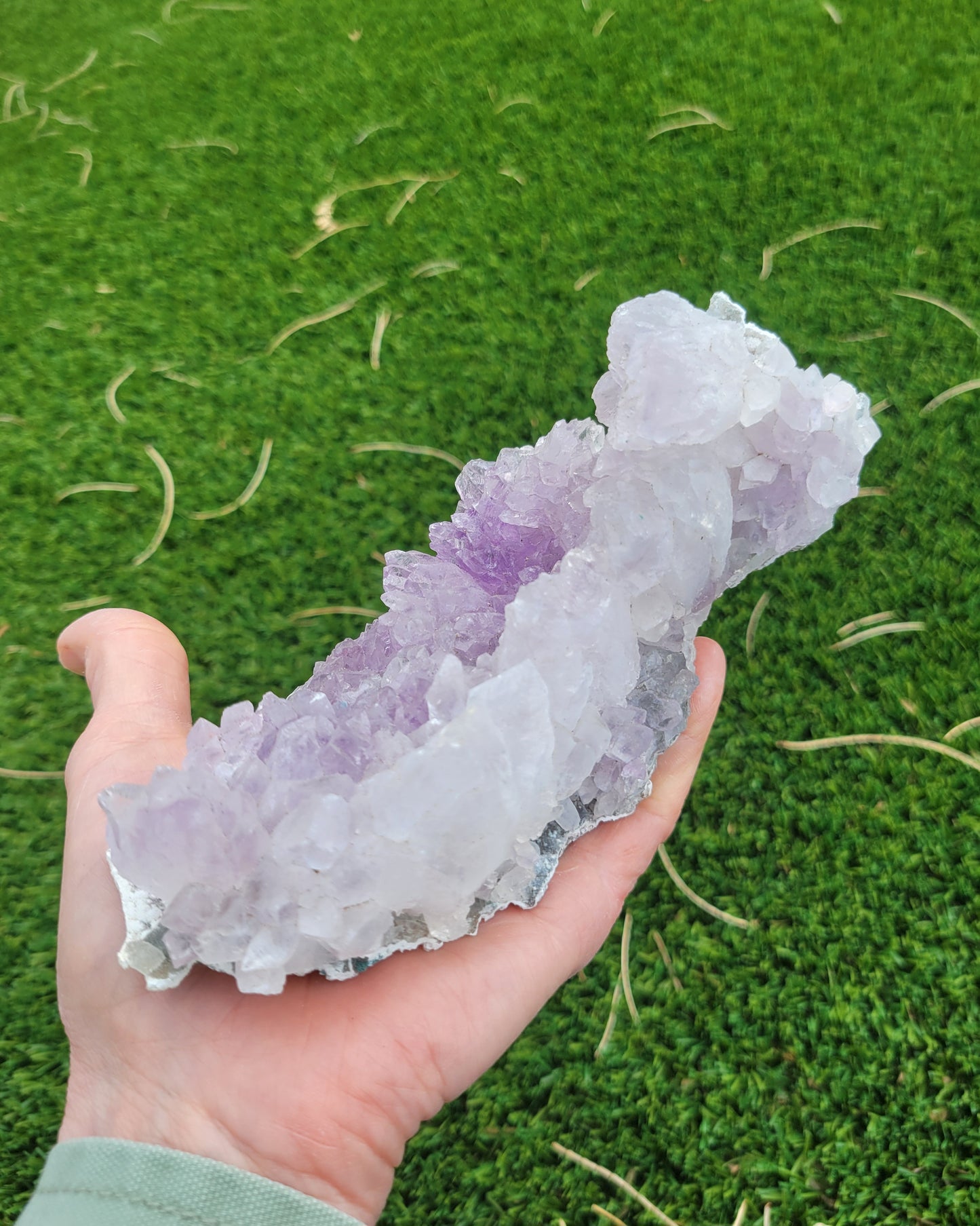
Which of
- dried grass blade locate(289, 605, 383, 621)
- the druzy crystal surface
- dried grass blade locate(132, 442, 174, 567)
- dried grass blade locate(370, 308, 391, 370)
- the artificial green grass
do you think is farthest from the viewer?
dried grass blade locate(370, 308, 391, 370)

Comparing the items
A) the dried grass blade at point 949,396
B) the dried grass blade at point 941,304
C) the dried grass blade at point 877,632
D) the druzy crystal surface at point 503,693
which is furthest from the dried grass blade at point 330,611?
the dried grass blade at point 941,304

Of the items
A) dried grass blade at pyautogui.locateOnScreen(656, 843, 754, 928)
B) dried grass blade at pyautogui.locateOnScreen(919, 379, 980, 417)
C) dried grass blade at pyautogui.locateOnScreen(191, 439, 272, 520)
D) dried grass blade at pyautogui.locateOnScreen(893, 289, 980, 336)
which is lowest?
dried grass blade at pyautogui.locateOnScreen(656, 843, 754, 928)

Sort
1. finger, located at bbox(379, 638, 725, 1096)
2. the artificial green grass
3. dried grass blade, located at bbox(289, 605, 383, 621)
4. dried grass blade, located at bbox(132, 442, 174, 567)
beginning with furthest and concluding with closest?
dried grass blade, located at bbox(132, 442, 174, 567)
dried grass blade, located at bbox(289, 605, 383, 621)
the artificial green grass
finger, located at bbox(379, 638, 725, 1096)

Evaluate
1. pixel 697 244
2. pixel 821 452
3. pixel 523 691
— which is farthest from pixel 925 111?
pixel 523 691

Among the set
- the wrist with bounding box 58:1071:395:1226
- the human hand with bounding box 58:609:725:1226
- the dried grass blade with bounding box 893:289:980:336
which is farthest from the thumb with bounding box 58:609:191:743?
the dried grass blade with bounding box 893:289:980:336

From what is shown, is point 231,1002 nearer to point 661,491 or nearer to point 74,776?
point 74,776

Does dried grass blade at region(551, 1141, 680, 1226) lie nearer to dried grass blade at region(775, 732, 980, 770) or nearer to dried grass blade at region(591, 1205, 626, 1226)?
dried grass blade at region(591, 1205, 626, 1226)

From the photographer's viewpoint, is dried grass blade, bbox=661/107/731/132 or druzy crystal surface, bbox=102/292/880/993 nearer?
druzy crystal surface, bbox=102/292/880/993

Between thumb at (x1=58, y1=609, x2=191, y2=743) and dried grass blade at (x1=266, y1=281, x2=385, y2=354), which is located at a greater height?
dried grass blade at (x1=266, y1=281, x2=385, y2=354)
